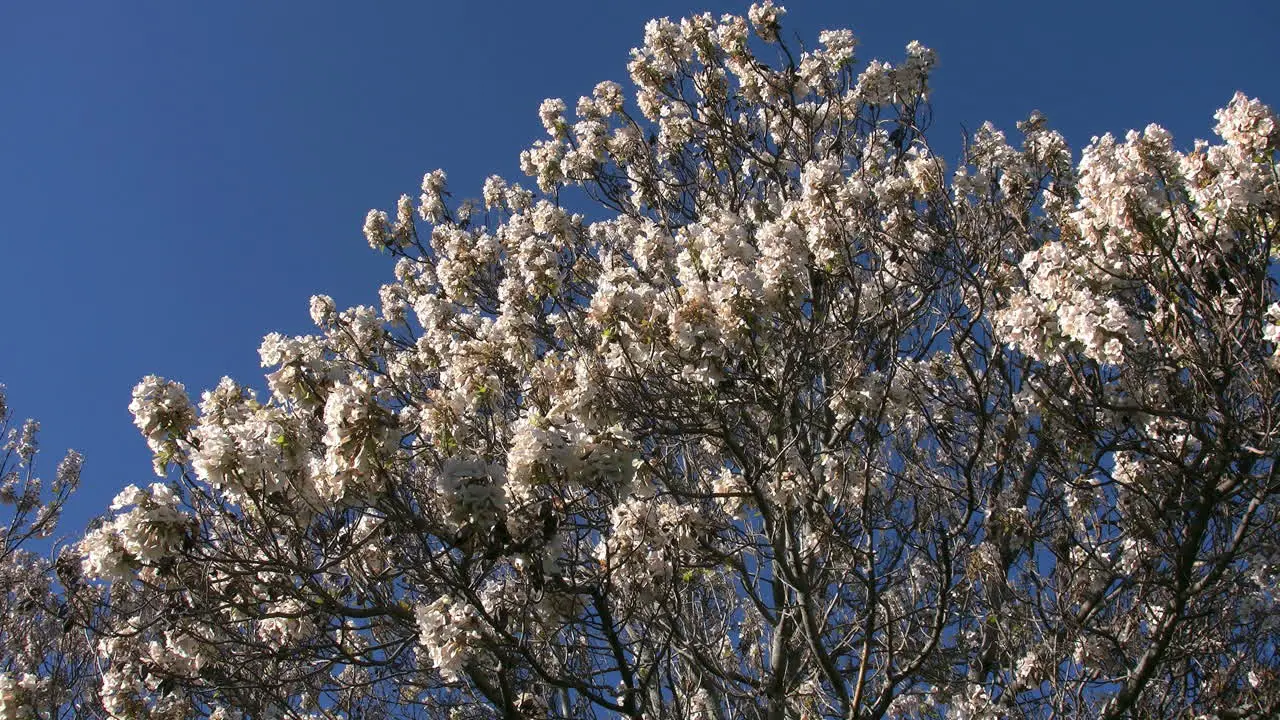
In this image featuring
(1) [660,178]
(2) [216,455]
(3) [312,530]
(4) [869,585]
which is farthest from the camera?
(1) [660,178]

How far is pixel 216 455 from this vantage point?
404 cm

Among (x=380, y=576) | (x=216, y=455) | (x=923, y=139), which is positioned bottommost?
(x=380, y=576)

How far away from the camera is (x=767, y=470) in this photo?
539 cm

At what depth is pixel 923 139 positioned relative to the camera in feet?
22.2

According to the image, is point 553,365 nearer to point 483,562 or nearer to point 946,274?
point 483,562

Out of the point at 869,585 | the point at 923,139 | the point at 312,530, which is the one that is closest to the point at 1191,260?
the point at 869,585

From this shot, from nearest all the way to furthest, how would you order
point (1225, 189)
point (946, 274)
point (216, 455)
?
point (216, 455) < point (1225, 189) < point (946, 274)

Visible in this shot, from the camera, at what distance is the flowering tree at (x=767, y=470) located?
425 centimetres

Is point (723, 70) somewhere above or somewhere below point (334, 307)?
above

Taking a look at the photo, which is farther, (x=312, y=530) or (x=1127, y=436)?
(x=1127, y=436)

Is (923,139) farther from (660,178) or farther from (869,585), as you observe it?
(869,585)

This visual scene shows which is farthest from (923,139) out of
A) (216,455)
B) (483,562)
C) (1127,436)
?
(216,455)

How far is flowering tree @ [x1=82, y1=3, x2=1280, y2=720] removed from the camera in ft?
14.0

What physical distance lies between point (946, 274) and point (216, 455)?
14.7 feet
